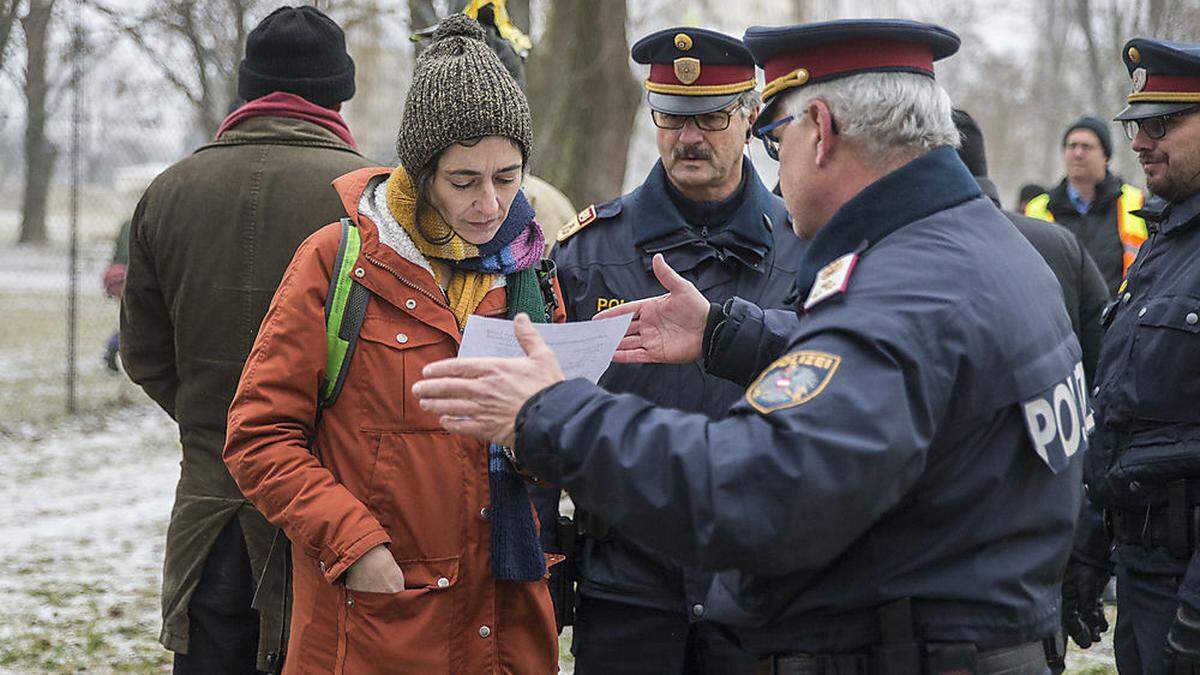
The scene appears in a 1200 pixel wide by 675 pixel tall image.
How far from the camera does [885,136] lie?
2.17 m

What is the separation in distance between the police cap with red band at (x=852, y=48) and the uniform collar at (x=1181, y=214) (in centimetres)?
150

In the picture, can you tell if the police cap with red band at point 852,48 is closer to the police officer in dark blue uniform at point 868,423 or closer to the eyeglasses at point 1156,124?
the police officer in dark blue uniform at point 868,423

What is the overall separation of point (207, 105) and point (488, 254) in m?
8.93

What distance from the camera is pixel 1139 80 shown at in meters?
3.62

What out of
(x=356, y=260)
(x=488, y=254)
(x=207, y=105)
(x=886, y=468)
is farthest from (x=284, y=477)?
(x=207, y=105)

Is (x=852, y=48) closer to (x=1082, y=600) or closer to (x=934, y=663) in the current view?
(x=934, y=663)

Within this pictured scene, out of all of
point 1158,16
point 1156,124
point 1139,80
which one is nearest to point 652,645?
point 1156,124

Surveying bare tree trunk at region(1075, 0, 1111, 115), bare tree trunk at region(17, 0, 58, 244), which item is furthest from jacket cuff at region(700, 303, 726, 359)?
bare tree trunk at region(1075, 0, 1111, 115)

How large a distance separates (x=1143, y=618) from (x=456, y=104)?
2.27 meters

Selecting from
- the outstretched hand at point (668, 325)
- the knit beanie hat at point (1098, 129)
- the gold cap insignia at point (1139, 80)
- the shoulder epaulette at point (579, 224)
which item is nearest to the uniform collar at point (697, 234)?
the shoulder epaulette at point (579, 224)

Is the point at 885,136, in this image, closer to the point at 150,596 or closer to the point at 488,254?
the point at 488,254

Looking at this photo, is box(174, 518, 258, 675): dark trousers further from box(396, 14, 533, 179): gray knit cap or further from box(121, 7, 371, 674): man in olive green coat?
box(396, 14, 533, 179): gray knit cap

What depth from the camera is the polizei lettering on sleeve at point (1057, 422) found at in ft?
6.68

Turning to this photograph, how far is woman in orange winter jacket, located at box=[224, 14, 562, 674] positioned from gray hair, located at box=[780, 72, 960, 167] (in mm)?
882
